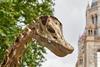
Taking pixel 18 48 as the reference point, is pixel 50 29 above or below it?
above

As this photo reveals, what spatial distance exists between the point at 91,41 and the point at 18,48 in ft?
246

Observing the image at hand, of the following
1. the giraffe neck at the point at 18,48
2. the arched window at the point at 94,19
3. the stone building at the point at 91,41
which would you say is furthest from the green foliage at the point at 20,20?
the arched window at the point at 94,19

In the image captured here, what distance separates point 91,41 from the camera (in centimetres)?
7981

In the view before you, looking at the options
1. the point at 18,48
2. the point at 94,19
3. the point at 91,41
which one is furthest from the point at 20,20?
the point at 94,19

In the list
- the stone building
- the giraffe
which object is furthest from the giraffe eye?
the stone building

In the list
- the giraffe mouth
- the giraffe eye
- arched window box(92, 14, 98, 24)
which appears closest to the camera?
the giraffe mouth

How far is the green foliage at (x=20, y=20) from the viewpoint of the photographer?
1645 cm

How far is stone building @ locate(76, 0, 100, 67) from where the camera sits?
259 feet

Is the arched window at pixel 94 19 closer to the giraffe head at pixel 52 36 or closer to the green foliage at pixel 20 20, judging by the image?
the green foliage at pixel 20 20

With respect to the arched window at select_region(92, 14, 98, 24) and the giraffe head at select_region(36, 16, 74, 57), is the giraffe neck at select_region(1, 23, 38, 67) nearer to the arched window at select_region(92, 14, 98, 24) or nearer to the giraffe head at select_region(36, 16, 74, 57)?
the giraffe head at select_region(36, 16, 74, 57)

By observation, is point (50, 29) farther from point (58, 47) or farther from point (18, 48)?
point (18, 48)

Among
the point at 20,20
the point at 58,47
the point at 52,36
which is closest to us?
the point at 58,47

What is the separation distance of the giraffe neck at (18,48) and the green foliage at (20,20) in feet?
30.2

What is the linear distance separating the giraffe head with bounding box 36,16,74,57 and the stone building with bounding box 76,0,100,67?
73452mm
